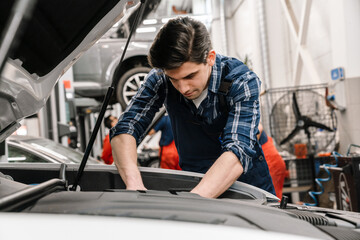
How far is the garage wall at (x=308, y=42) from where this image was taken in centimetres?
425

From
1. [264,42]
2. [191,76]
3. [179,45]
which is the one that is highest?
[264,42]

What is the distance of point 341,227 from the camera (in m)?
0.91

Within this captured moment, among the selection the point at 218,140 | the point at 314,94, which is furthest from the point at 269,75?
the point at 218,140

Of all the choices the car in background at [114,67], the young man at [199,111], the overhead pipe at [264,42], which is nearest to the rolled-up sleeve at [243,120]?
the young man at [199,111]

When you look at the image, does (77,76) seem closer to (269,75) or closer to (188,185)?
(269,75)

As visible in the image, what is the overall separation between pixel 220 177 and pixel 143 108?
1.78 feet

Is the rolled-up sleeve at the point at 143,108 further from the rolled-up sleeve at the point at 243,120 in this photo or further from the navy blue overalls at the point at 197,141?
the rolled-up sleeve at the point at 243,120

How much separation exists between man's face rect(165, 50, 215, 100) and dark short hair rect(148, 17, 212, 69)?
21 mm

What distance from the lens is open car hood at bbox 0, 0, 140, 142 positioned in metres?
0.90

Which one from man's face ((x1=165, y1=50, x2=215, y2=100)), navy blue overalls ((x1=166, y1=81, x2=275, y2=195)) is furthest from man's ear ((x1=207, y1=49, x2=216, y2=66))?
navy blue overalls ((x1=166, y1=81, x2=275, y2=195))

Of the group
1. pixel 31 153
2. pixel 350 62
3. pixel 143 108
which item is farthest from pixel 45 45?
pixel 350 62

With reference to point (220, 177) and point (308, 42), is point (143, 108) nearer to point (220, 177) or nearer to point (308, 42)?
point (220, 177)

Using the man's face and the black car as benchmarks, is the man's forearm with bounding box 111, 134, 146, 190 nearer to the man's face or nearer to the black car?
the black car

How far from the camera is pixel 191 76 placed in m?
1.44
